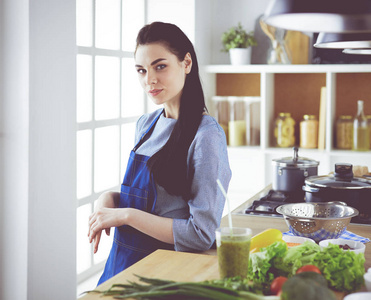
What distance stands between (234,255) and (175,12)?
293 cm

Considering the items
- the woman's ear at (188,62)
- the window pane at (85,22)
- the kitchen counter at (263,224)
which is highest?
the window pane at (85,22)

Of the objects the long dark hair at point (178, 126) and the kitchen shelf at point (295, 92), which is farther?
the kitchen shelf at point (295, 92)

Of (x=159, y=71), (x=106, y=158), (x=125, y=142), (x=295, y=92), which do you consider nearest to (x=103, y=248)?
(x=106, y=158)

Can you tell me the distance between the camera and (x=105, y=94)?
3336 mm

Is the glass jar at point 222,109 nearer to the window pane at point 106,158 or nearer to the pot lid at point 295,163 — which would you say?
the window pane at point 106,158

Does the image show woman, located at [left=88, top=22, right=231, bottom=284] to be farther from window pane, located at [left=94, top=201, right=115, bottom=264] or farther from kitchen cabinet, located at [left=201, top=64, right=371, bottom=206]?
kitchen cabinet, located at [left=201, top=64, right=371, bottom=206]

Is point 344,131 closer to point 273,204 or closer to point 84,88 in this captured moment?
point 273,204

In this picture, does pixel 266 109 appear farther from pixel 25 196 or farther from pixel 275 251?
pixel 275 251

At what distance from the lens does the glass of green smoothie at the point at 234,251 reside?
52.2 inches

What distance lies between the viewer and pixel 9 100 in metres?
2.21

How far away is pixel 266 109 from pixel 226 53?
0.63 m

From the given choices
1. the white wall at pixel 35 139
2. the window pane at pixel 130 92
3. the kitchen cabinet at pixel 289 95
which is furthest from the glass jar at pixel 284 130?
the white wall at pixel 35 139

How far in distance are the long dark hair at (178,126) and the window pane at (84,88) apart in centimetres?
118

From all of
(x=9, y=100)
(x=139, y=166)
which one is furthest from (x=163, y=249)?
(x=9, y=100)
